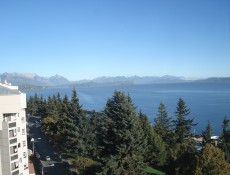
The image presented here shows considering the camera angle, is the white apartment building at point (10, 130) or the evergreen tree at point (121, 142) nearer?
the white apartment building at point (10, 130)

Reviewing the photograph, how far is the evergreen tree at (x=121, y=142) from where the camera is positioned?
67.9ft

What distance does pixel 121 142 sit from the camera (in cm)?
2156

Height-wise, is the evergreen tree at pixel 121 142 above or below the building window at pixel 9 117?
below

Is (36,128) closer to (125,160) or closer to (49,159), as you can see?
(49,159)

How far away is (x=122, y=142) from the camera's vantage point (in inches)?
848

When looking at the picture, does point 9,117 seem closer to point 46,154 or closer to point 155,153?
point 155,153

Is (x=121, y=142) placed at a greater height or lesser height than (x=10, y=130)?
lesser

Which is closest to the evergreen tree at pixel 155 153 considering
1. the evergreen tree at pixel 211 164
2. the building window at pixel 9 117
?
the evergreen tree at pixel 211 164

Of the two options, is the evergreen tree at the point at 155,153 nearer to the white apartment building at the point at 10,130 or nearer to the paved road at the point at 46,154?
the paved road at the point at 46,154

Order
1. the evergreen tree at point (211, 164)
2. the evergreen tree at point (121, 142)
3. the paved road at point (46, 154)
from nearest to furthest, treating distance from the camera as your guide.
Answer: the evergreen tree at point (211, 164), the evergreen tree at point (121, 142), the paved road at point (46, 154)

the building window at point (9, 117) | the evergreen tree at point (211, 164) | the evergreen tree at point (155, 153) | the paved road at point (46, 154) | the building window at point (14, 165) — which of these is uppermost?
the building window at point (9, 117)

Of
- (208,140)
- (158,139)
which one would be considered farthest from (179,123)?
(158,139)

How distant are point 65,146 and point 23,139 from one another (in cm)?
1087

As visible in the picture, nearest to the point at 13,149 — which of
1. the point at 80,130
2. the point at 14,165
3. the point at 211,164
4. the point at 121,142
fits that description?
the point at 14,165
